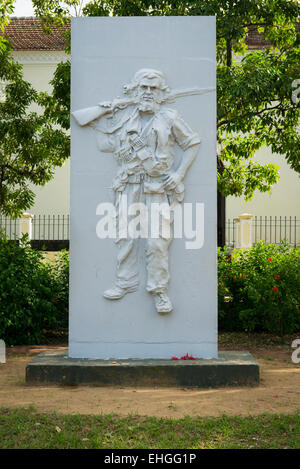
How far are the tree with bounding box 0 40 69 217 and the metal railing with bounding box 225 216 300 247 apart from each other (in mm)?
9907

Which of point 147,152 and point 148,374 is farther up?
point 147,152

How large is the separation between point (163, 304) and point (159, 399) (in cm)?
103

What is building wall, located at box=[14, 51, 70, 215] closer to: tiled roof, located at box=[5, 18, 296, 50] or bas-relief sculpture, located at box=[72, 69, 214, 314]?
tiled roof, located at box=[5, 18, 296, 50]

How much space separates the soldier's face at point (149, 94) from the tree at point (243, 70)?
110 inches

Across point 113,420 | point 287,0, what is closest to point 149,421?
point 113,420

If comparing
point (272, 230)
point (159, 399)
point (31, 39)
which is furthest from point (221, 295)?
point (31, 39)

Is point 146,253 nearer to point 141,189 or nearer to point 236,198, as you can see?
point 141,189

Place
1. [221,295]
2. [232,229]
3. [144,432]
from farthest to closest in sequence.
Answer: [232,229] → [221,295] → [144,432]

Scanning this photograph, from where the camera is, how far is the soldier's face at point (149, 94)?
221 inches

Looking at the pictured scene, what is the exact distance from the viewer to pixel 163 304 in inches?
221

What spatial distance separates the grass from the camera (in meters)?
3.92

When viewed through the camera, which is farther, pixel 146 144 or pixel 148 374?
pixel 146 144

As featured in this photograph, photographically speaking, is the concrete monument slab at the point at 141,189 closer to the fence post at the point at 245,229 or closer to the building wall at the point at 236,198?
the fence post at the point at 245,229
